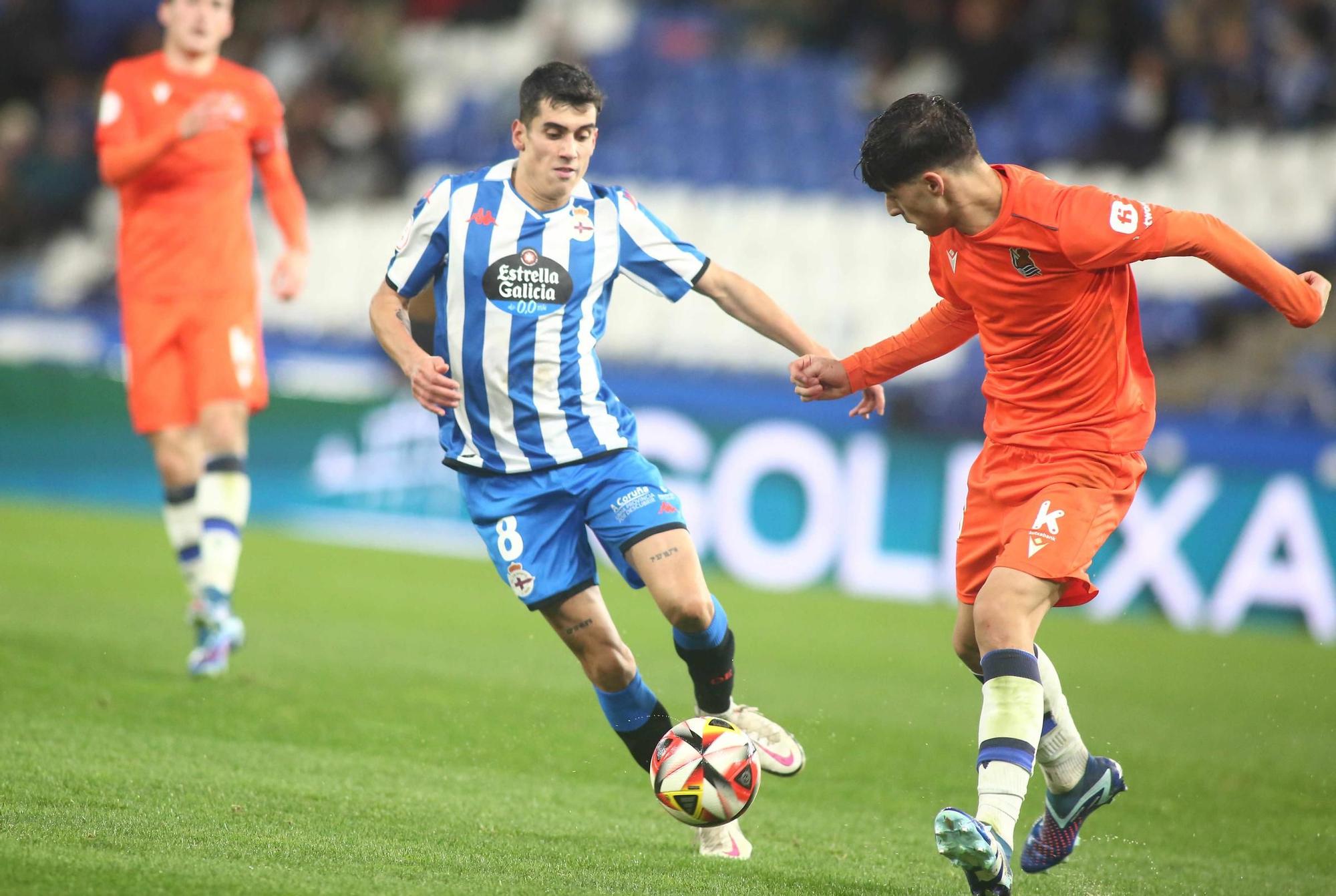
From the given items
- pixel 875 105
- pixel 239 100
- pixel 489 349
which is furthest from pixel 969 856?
pixel 875 105

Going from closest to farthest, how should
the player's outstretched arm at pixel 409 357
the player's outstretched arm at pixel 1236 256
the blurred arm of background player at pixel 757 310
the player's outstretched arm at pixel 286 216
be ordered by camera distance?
the player's outstretched arm at pixel 1236 256, the player's outstretched arm at pixel 409 357, the blurred arm of background player at pixel 757 310, the player's outstretched arm at pixel 286 216

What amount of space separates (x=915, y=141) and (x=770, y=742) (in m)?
1.94

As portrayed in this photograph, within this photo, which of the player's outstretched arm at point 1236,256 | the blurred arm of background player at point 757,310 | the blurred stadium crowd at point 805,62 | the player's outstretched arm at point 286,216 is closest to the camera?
the player's outstretched arm at point 1236,256

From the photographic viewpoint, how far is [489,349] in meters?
5.05

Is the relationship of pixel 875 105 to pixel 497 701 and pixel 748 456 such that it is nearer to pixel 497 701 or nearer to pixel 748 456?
pixel 748 456

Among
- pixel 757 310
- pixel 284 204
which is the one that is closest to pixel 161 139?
pixel 284 204

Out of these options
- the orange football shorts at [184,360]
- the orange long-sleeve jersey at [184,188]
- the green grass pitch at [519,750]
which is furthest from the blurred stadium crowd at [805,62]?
the orange football shorts at [184,360]

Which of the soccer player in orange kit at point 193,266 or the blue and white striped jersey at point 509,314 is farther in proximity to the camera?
the soccer player in orange kit at point 193,266

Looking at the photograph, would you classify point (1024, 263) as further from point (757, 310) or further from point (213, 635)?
point (213, 635)

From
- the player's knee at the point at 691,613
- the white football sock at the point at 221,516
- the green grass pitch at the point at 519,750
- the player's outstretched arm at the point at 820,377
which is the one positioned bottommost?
the green grass pitch at the point at 519,750

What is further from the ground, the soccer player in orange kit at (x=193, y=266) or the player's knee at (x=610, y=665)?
the soccer player in orange kit at (x=193, y=266)

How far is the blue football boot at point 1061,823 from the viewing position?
4953 millimetres

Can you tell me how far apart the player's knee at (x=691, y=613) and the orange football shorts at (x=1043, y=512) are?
786mm

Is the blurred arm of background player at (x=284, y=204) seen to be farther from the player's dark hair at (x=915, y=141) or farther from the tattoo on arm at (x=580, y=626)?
the player's dark hair at (x=915, y=141)
